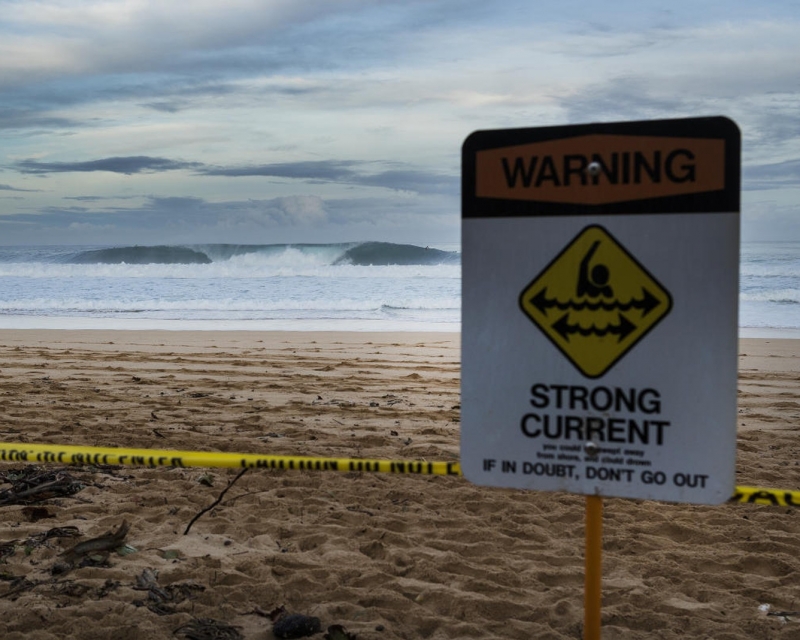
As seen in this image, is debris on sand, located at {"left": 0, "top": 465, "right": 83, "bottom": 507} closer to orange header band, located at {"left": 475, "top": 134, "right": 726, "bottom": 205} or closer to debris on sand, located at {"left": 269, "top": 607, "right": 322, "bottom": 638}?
debris on sand, located at {"left": 269, "top": 607, "right": 322, "bottom": 638}

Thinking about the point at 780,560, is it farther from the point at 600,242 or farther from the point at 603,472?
the point at 600,242

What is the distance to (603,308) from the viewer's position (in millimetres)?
2170

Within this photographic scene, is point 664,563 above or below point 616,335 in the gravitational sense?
below

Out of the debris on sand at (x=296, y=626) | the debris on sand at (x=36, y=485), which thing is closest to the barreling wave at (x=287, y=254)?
the debris on sand at (x=36, y=485)

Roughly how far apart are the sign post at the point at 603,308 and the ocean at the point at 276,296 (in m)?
12.9

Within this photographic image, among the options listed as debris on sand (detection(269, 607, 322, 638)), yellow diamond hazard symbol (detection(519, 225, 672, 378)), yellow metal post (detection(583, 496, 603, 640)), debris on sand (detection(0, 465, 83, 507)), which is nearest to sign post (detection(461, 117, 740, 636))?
yellow diamond hazard symbol (detection(519, 225, 672, 378))

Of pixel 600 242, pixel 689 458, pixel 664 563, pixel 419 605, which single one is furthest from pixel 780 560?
pixel 600 242

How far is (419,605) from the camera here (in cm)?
341

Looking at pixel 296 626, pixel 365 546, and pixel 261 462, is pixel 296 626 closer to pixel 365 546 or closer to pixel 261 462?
pixel 261 462

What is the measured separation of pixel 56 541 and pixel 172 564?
2.27ft

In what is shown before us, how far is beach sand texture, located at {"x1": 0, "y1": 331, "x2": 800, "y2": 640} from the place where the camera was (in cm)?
330

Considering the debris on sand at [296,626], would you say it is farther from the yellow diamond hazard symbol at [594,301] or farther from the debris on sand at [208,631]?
the yellow diamond hazard symbol at [594,301]

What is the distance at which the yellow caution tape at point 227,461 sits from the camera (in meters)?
2.75

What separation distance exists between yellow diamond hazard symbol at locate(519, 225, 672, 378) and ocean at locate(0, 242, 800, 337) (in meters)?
13.0
